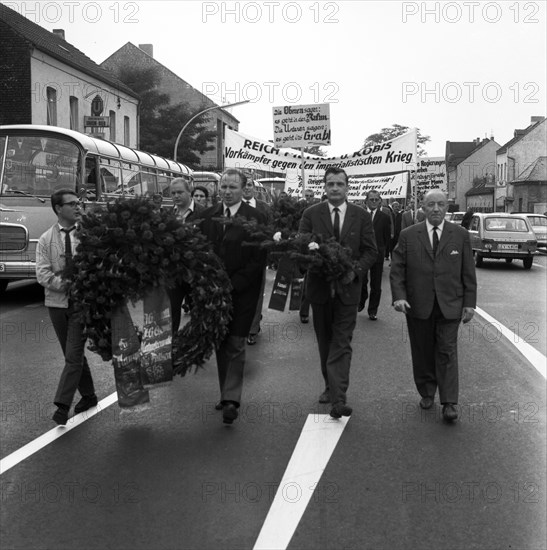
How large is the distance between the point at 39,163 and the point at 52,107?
2055 centimetres

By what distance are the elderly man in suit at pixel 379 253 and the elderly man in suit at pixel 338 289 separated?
458 cm

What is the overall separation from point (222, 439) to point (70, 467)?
44.0 inches

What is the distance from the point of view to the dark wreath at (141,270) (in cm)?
554

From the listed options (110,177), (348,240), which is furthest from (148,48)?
(348,240)

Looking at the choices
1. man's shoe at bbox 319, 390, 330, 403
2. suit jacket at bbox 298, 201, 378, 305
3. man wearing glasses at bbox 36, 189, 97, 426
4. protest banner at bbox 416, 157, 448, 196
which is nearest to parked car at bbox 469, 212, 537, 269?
protest banner at bbox 416, 157, 448, 196

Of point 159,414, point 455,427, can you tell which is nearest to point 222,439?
point 159,414

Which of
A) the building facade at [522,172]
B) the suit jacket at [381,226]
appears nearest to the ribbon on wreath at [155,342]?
the suit jacket at [381,226]

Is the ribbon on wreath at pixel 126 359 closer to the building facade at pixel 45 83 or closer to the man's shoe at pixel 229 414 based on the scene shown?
the man's shoe at pixel 229 414

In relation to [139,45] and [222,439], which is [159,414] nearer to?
[222,439]

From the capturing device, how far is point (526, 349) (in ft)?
30.6

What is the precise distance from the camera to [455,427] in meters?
5.93

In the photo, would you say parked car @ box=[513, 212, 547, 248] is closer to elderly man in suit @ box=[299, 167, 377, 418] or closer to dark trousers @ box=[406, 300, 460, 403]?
dark trousers @ box=[406, 300, 460, 403]

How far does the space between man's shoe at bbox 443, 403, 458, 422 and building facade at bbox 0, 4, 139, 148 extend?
76.9ft

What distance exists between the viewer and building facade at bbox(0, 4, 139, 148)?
30766 millimetres
